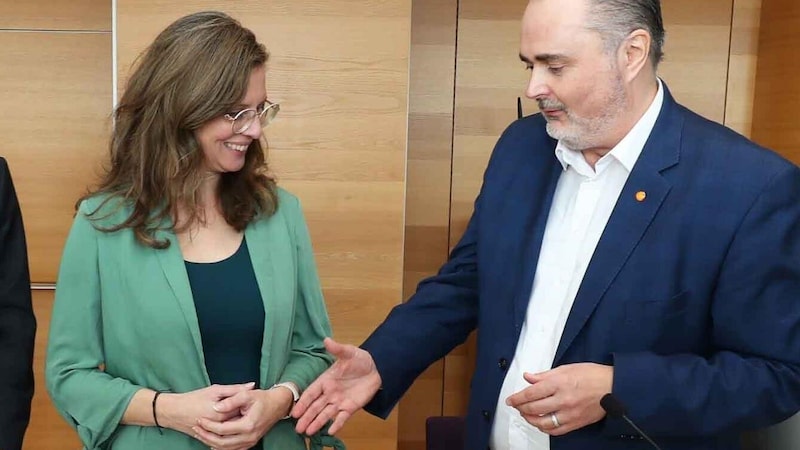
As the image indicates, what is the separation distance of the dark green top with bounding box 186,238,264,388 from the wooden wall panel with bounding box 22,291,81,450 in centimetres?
178

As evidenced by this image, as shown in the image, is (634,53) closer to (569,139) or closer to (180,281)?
(569,139)

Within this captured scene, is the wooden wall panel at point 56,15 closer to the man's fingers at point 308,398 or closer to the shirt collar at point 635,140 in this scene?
the man's fingers at point 308,398

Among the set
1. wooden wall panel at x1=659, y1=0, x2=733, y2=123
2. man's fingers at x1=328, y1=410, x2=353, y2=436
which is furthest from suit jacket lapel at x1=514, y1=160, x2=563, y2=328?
wooden wall panel at x1=659, y1=0, x2=733, y2=123

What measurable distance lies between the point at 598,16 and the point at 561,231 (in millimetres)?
412

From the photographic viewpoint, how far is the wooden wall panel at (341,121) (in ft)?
9.20

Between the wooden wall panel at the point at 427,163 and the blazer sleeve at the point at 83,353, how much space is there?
2.00 meters

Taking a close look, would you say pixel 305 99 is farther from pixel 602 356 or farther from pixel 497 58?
pixel 602 356

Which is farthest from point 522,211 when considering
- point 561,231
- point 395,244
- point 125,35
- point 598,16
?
point 125,35

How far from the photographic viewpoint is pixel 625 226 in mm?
1486

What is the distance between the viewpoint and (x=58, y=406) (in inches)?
66.7

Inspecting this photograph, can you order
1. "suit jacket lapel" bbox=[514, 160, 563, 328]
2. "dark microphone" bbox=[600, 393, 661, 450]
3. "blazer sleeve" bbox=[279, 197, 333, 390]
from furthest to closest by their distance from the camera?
"blazer sleeve" bbox=[279, 197, 333, 390]
"suit jacket lapel" bbox=[514, 160, 563, 328]
"dark microphone" bbox=[600, 393, 661, 450]

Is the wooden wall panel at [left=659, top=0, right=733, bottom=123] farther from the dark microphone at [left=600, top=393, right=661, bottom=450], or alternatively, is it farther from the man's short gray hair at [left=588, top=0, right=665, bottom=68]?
the dark microphone at [left=600, top=393, right=661, bottom=450]

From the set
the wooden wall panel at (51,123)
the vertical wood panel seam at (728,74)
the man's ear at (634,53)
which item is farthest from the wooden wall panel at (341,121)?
the vertical wood panel seam at (728,74)

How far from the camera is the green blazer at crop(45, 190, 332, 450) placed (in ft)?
5.37
